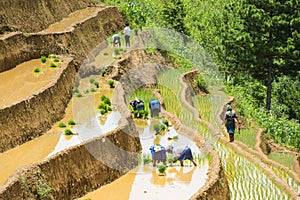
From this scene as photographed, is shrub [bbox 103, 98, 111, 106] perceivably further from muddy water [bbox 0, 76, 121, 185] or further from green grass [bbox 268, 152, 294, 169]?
green grass [bbox 268, 152, 294, 169]

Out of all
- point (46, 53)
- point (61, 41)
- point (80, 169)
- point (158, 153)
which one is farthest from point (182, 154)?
point (61, 41)

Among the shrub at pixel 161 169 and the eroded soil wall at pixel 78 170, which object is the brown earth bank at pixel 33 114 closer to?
the eroded soil wall at pixel 78 170

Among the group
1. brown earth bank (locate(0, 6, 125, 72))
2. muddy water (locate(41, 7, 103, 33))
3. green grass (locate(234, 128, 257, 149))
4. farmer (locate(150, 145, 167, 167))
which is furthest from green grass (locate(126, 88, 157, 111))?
farmer (locate(150, 145, 167, 167))

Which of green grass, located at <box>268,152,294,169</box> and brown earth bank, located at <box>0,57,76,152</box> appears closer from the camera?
brown earth bank, located at <box>0,57,76,152</box>

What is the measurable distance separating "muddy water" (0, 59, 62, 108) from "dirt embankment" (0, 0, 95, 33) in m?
2.17

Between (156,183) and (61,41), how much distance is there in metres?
10.1

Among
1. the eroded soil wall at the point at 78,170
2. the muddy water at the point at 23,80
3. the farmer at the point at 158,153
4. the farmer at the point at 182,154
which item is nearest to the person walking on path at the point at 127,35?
the muddy water at the point at 23,80

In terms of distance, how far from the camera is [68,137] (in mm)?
17234

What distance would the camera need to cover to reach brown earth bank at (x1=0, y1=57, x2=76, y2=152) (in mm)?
16359

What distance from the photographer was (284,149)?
2386 cm

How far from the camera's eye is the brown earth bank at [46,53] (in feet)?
54.9

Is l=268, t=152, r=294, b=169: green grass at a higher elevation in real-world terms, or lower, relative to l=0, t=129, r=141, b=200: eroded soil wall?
lower

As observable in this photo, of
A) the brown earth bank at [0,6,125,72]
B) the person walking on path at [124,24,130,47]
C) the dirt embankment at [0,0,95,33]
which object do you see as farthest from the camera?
the person walking on path at [124,24,130,47]

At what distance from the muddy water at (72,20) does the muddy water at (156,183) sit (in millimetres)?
9856
